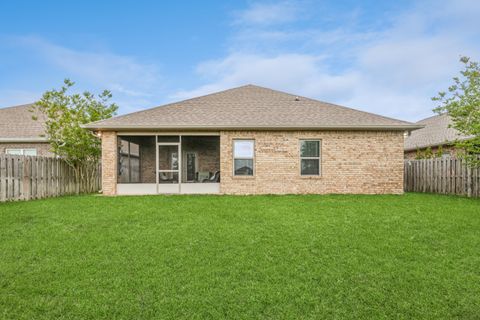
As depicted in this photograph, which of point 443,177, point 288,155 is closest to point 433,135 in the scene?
point 443,177

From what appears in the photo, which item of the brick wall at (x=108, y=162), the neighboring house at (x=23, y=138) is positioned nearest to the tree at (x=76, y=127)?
the brick wall at (x=108, y=162)

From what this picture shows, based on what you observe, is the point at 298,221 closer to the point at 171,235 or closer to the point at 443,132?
the point at 171,235

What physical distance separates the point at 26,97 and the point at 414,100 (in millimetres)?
27779

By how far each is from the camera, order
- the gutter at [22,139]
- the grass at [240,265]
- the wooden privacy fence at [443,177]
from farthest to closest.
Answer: the gutter at [22,139] < the wooden privacy fence at [443,177] < the grass at [240,265]

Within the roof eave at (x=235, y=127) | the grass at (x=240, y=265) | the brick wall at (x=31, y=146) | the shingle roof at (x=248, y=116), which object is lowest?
the grass at (x=240, y=265)

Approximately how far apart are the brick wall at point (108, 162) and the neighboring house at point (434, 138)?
15415 mm

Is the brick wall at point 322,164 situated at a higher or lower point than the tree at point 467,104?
lower

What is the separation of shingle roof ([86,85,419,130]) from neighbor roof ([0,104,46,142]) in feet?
23.7

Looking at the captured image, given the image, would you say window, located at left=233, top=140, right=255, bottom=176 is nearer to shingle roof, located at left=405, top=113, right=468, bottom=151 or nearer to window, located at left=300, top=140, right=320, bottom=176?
window, located at left=300, top=140, right=320, bottom=176

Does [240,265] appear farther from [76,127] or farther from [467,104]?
[467,104]

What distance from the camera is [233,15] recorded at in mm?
15539

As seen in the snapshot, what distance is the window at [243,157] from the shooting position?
13.5 meters

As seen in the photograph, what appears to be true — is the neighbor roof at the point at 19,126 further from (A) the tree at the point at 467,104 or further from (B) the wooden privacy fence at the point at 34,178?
(A) the tree at the point at 467,104

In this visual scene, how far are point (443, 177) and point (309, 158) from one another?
5.90 meters
